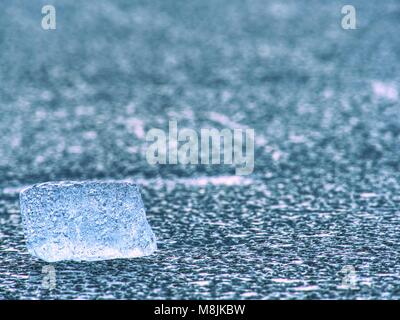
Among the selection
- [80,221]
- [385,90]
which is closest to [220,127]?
[385,90]

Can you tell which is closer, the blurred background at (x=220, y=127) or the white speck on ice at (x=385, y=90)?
the blurred background at (x=220, y=127)

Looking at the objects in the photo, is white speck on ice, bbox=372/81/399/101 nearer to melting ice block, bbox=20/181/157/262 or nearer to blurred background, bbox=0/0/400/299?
blurred background, bbox=0/0/400/299

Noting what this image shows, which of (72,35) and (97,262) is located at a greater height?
(72,35)

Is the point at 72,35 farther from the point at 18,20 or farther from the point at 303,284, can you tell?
the point at 303,284

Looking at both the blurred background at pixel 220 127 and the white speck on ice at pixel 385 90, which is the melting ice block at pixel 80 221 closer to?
the blurred background at pixel 220 127

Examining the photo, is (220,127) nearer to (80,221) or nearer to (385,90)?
(385,90)

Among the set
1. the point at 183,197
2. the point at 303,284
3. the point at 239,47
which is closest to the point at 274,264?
the point at 303,284

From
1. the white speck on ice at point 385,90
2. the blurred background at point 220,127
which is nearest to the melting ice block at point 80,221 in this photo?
the blurred background at point 220,127
